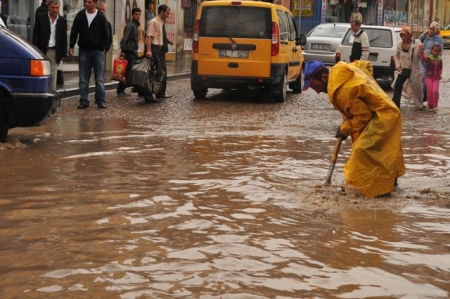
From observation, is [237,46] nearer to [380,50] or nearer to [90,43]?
[90,43]

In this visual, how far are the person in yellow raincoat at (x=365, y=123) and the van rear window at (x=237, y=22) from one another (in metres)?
10.7

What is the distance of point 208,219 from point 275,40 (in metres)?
12.3

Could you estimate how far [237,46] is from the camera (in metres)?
19.5

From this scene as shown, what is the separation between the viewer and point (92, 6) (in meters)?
17.1

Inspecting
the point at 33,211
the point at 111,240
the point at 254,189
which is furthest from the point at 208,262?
the point at 254,189

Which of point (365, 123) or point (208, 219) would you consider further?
point (365, 123)

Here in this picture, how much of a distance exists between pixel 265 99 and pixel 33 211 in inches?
525

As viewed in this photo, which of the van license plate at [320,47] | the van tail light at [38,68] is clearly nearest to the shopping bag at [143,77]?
the van tail light at [38,68]

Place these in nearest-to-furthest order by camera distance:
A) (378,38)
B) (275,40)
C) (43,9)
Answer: (43,9)
(275,40)
(378,38)

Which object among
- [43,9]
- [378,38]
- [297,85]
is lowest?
[297,85]

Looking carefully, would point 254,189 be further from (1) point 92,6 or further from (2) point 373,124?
(1) point 92,6

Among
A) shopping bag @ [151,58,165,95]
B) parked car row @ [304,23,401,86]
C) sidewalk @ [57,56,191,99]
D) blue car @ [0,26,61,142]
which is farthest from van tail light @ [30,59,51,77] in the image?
→ parked car row @ [304,23,401,86]

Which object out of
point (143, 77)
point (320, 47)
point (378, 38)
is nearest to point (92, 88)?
point (143, 77)

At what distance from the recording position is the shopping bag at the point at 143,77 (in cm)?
1836
